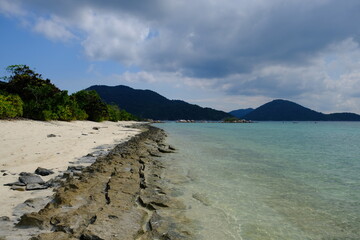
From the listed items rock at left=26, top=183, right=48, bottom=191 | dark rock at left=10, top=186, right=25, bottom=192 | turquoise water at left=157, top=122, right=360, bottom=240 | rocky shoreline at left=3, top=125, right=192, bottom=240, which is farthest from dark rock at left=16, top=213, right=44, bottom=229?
turquoise water at left=157, top=122, right=360, bottom=240

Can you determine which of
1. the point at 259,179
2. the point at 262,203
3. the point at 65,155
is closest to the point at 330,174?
the point at 259,179

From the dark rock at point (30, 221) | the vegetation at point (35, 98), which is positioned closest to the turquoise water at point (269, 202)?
the dark rock at point (30, 221)

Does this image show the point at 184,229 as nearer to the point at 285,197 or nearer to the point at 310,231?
the point at 310,231

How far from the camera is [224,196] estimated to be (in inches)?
322

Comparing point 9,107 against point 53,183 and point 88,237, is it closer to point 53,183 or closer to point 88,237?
point 53,183

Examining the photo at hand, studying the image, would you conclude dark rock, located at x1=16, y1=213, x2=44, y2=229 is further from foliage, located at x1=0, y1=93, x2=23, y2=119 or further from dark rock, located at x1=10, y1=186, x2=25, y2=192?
foliage, located at x1=0, y1=93, x2=23, y2=119

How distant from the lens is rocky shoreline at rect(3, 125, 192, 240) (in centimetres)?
451

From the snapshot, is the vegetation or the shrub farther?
the shrub

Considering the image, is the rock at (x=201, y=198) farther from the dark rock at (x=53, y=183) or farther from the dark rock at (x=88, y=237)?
the dark rock at (x=53, y=183)

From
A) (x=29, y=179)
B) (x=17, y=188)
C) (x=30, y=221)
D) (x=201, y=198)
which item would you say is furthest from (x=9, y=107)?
(x=201, y=198)

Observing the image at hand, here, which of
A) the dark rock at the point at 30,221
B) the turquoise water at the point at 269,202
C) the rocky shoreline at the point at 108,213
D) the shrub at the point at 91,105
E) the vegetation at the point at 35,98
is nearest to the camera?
the rocky shoreline at the point at 108,213

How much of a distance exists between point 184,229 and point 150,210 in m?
1.30

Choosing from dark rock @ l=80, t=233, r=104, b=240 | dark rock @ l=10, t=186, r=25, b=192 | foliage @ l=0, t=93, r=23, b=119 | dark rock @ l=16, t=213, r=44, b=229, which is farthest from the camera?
foliage @ l=0, t=93, r=23, b=119

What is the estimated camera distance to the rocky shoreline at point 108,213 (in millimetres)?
4512
